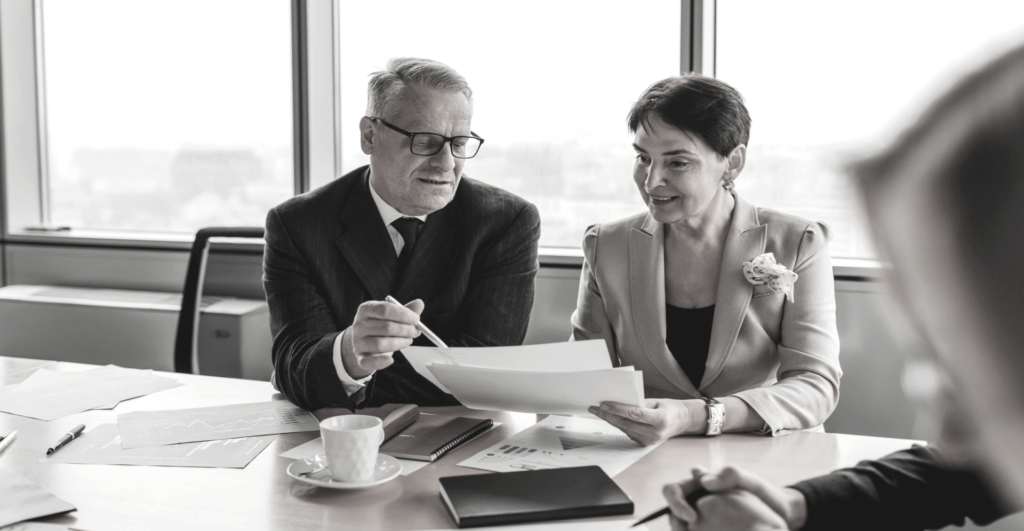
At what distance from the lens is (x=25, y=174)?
423cm

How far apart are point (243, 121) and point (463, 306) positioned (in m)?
2.34

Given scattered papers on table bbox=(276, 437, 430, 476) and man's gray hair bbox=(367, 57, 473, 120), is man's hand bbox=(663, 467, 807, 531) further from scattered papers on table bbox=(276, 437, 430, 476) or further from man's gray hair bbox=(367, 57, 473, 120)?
man's gray hair bbox=(367, 57, 473, 120)

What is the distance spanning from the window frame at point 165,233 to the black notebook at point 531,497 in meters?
1.89

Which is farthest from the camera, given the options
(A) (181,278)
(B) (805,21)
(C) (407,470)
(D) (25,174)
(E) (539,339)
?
(D) (25,174)

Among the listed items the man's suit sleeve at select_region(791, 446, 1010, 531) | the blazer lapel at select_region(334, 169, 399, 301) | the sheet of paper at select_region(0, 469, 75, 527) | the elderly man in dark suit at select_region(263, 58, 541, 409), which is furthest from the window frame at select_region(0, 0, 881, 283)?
the sheet of paper at select_region(0, 469, 75, 527)

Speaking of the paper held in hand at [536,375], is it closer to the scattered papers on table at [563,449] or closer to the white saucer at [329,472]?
the scattered papers on table at [563,449]

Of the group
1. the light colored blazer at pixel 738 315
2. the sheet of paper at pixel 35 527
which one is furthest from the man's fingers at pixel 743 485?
the sheet of paper at pixel 35 527

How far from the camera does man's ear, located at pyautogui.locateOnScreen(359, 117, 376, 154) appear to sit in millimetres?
2145

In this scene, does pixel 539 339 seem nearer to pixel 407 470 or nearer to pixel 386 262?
pixel 386 262

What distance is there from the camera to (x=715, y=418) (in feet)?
→ 5.08

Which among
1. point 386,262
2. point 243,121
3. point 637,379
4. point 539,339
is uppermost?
point 243,121

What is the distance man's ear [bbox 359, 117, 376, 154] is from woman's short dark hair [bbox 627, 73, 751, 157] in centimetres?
71

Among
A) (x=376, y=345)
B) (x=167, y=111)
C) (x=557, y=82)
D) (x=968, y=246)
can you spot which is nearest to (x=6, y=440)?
(x=376, y=345)

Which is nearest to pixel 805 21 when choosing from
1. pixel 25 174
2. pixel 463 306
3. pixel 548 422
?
pixel 463 306
